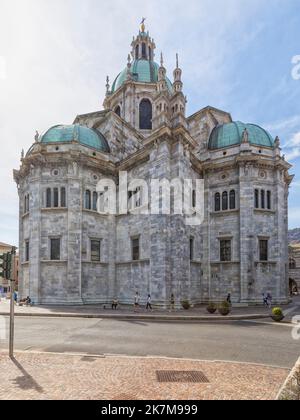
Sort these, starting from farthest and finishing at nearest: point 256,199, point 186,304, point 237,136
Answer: point 237,136 → point 256,199 → point 186,304

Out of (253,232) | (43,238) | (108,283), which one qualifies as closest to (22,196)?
(43,238)

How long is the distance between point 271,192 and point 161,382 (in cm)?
2836

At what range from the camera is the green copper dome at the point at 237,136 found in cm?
3316

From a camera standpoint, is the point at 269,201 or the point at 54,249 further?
the point at 269,201

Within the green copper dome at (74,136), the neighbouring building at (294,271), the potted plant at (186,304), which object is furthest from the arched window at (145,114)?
the neighbouring building at (294,271)

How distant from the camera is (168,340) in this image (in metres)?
13.1

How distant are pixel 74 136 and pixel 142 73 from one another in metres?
21.4

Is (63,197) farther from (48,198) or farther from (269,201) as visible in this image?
(269,201)

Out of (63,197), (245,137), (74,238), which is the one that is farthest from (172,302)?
(245,137)

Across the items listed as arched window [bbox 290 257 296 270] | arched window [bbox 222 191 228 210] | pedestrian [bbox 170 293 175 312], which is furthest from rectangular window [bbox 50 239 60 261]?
arched window [bbox 290 257 296 270]

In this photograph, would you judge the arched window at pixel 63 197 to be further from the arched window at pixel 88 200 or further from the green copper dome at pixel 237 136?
the green copper dome at pixel 237 136

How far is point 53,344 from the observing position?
12.1 metres

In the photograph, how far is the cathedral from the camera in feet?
92.6

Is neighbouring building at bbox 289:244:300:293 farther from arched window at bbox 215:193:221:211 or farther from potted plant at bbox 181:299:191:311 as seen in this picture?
potted plant at bbox 181:299:191:311
